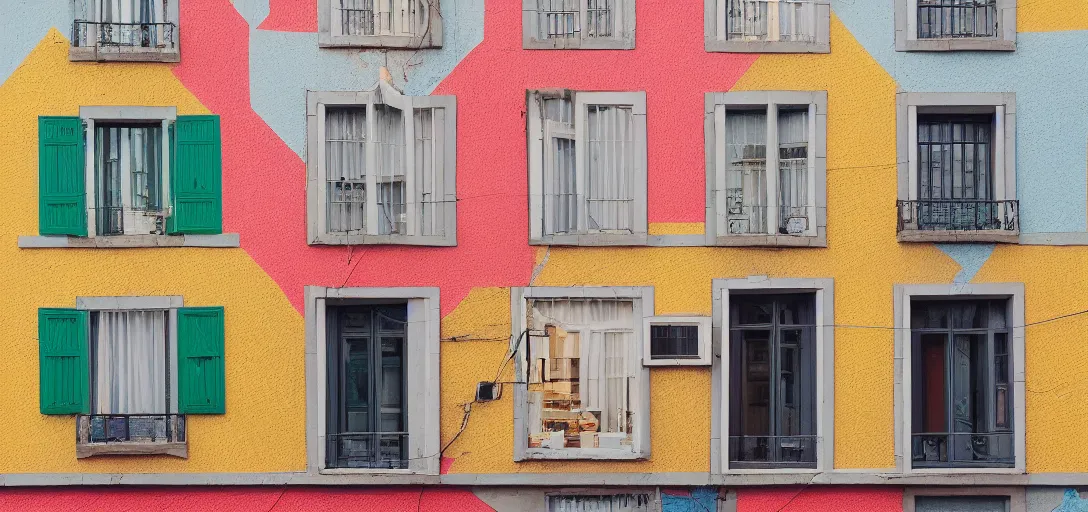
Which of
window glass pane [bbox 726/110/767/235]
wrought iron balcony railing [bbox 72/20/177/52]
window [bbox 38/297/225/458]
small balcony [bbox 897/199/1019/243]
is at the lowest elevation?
window [bbox 38/297/225/458]

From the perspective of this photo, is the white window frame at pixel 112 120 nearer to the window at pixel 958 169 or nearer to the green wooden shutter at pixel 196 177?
the green wooden shutter at pixel 196 177

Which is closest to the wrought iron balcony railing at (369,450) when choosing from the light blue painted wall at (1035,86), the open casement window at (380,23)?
the open casement window at (380,23)

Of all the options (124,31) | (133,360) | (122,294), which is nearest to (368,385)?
(133,360)

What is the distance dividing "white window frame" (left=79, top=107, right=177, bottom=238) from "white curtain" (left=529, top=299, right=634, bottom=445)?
4887 mm

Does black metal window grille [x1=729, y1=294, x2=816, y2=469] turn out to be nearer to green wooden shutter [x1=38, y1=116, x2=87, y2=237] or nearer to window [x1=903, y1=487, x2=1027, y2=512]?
window [x1=903, y1=487, x2=1027, y2=512]

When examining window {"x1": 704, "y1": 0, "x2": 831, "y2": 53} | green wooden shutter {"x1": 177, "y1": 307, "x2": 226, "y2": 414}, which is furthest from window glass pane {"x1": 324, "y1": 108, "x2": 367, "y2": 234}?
window {"x1": 704, "y1": 0, "x2": 831, "y2": 53}

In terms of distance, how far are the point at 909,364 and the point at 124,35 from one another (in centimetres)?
1055

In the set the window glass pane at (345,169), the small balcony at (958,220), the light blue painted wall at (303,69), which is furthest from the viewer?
the window glass pane at (345,169)

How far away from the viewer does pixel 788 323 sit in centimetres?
1392

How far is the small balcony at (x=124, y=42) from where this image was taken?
44.0 feet

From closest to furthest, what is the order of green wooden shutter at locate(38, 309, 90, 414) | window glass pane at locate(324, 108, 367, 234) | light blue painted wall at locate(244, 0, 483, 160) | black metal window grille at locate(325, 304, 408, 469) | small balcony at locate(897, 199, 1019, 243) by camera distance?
green wooden shutter at locate(38, 309, 90, 414) → small balcony at locate(897, 199, 1019, 243) → light blue painted wall at locate(244, 0, 483, 160) → window glass pane at locate(324, 108, 367, 234) → black metal window grille at locate(325, 304, 408, 469)

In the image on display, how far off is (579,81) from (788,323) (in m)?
4.04

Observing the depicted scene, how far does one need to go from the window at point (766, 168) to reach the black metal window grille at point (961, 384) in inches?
75.7

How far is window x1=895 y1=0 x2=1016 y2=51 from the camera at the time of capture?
13.6 meters
